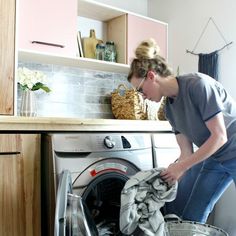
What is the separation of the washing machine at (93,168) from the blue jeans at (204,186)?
0.27 metres

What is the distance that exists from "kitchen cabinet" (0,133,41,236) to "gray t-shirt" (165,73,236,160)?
0.72 meters

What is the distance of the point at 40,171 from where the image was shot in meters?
1.73

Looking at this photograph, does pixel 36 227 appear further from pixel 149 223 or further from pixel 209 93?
pixel 209 93

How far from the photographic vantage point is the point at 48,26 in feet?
7.43

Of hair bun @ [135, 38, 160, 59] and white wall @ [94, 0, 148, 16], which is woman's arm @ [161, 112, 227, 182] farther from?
white wall @ [94, 0, 148, 16]

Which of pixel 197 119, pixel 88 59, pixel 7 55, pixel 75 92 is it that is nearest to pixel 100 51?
pixel 88 59

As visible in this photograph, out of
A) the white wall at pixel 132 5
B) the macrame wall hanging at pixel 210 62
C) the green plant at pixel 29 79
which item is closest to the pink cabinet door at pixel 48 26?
the green plant at pixel 29 79

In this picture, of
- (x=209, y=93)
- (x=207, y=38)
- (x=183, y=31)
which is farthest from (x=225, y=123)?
(x=183, y=31)

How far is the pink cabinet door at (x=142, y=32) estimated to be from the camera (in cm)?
275

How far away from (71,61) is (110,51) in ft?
1.30

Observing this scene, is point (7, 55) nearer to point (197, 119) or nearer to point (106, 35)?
point (197, 119)

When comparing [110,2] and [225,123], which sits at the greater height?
[110,2]

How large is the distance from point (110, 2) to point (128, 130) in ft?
4.47

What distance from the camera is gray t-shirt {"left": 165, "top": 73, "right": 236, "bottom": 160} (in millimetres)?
1528
